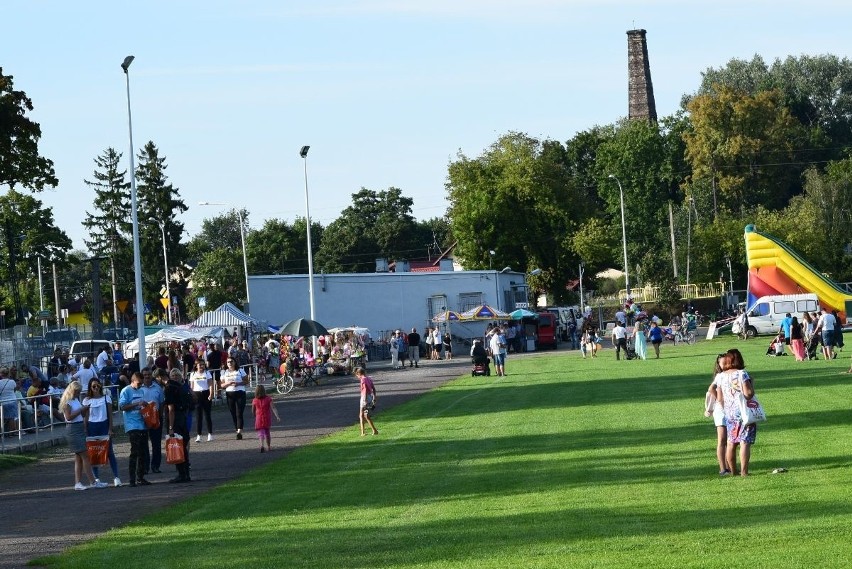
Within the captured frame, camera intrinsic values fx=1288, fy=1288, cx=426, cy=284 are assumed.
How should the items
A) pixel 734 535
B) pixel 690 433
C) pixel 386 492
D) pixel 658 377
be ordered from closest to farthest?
1. pixel 734 535
2. pixel 386 492
3. pixel 690 433
4. pixel 658 377

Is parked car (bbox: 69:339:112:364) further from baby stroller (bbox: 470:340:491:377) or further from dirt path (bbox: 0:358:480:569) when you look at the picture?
baby stroller (bbox: 470:340:491:377)

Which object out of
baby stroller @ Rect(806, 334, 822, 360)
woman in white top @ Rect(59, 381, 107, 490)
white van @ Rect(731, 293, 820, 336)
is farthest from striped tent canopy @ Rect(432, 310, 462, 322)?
woman in white top @ Rect(59, 381, 107, 490)

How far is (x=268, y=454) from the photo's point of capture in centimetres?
2430

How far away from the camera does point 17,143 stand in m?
35.9

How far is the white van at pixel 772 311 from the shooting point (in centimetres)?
6341

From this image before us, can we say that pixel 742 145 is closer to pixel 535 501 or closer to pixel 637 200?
pixel 637 200

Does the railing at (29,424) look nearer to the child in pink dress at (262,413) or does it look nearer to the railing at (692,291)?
the child in pink dress at (262,413)

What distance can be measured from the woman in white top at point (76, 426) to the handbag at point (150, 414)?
958mm

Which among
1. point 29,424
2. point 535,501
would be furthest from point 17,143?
point 535,501

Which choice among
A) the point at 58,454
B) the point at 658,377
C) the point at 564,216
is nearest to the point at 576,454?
the point at 58,454

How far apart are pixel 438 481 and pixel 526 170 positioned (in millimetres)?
75565

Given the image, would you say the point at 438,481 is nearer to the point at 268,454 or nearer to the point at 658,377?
the point at 268,454

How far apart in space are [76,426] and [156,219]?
286ft

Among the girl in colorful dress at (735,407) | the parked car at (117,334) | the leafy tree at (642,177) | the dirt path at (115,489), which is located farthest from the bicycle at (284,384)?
the leafy tree at (642,177)
